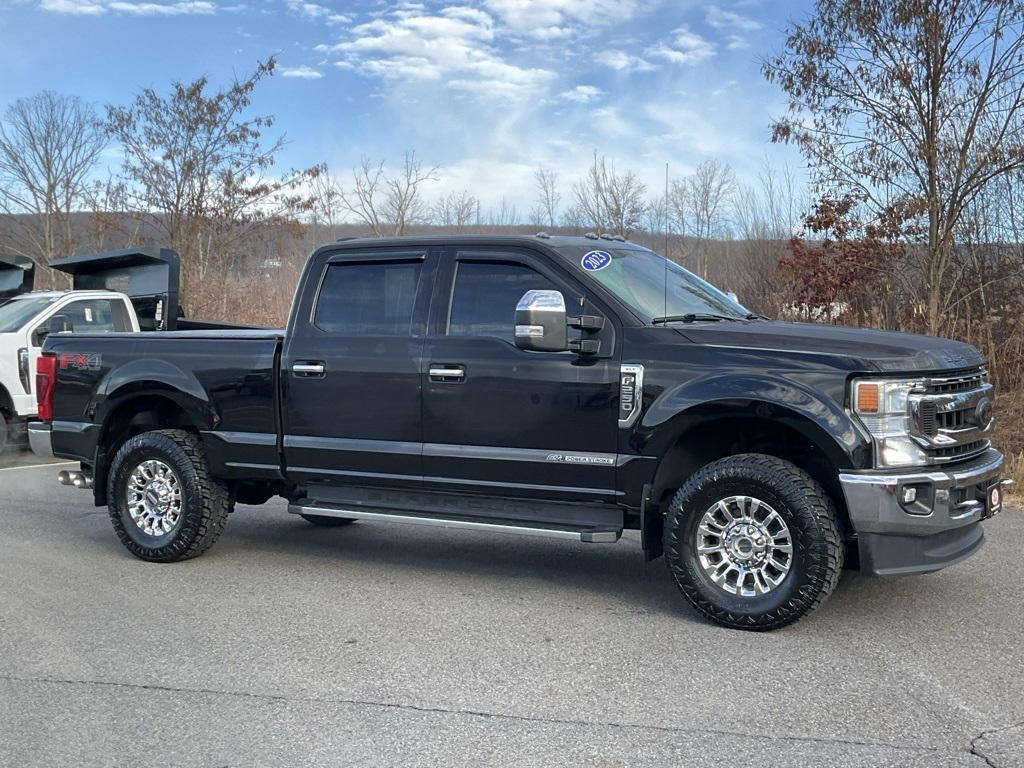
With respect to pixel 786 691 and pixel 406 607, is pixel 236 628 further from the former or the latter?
pixel 786 691

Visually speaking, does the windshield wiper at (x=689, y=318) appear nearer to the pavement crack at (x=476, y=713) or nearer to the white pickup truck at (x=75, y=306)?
the pavement crack at (x=476, y=713)

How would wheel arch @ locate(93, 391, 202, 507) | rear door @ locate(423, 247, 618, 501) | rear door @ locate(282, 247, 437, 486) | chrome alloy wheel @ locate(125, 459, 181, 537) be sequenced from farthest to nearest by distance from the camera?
wheel arch @ locate(93, 391, 202, 507), chrome alloy wheel @ locate(125, 459, 181, 537), rear door @ locate(282, 247, 437, 486), rear door @ locate(423, 247, 618, 501)

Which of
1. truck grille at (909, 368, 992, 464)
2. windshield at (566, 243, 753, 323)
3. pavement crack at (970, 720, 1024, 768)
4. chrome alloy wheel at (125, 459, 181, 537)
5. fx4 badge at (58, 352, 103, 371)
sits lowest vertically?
pavement crack at (970, 720, 1024, 768)

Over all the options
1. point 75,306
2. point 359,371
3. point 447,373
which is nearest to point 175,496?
point 359,371

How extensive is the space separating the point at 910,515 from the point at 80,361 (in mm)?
5706

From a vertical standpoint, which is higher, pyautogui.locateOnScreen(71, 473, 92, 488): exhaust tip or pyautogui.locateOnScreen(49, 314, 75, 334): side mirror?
pyautogui.locateOnScreen(49, 314, 75, 334): side mirror

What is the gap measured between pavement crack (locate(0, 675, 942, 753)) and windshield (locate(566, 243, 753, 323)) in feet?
8.01

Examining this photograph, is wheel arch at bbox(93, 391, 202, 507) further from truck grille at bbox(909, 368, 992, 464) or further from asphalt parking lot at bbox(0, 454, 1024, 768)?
truck grille at bbox(909, 368, 992, 464)

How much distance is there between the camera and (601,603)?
6004 mm

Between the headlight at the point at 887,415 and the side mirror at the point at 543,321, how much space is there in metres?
1.58

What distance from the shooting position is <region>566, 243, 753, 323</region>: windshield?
6.03 metres

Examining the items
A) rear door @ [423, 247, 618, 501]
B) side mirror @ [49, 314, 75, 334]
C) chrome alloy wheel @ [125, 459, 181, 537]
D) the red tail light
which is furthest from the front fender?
side mirror @ [49, 314, 75, 334]

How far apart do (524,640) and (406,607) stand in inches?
36.4

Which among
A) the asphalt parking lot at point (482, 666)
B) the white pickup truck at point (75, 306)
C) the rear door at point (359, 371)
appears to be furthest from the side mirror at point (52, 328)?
the rear door at point (359, 371)
